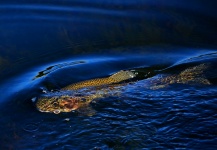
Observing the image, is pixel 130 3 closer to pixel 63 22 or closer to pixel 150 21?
pixel 150 21

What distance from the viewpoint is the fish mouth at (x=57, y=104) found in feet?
12.4

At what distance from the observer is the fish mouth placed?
3789mm

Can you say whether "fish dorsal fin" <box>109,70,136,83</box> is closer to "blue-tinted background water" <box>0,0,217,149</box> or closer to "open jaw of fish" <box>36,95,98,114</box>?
"blue-tinted background water" <box>0,0,217,149</box>

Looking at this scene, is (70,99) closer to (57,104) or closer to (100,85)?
(57,104)

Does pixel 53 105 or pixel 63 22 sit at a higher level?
pixel 63 22

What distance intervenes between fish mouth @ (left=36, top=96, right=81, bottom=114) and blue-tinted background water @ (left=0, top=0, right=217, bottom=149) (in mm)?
86

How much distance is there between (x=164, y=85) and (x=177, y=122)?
0.84 m

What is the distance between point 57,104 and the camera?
3.87m

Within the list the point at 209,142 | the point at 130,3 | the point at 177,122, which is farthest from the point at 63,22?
the point at 209,142

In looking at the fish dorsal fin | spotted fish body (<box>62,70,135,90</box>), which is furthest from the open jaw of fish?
the fish dorsal fin

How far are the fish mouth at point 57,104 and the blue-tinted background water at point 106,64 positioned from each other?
86mm

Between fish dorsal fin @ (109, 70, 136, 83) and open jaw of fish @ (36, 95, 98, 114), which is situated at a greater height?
fish dorsal fin @ (109, 70, 136, 83)

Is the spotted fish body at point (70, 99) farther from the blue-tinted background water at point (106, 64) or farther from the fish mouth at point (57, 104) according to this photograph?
the blue-tinted background water at point (106, 64)

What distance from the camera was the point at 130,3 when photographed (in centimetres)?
603
